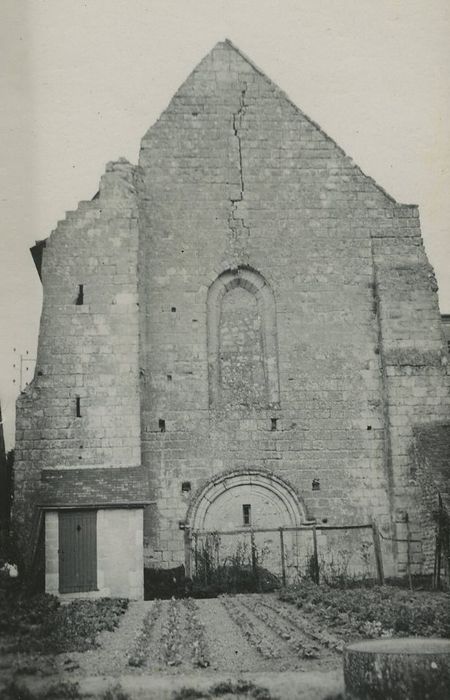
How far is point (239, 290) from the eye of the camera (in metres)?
16.9

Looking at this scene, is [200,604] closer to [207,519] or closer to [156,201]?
[207,519]

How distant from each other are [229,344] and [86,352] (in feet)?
10.5

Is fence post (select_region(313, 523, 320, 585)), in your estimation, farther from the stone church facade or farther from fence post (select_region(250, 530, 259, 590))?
fence post (select_region(250, 530, 259, 590))

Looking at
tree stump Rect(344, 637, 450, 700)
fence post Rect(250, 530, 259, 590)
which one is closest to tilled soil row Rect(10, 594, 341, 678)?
tree stump Rect(344, 637, 450, 700)

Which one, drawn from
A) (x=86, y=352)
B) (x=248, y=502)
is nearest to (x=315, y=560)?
(x=248, y=502)

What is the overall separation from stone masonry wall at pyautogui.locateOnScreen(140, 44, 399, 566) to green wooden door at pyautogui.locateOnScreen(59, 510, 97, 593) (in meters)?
1.67

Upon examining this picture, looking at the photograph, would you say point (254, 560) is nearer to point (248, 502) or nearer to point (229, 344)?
point (248, 502)

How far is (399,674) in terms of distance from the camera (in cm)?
638

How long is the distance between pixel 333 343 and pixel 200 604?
20.9 feet

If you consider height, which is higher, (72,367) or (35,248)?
(35,248)

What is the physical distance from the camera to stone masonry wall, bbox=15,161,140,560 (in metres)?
14.8

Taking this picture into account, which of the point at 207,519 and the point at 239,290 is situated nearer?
the point at 207,519

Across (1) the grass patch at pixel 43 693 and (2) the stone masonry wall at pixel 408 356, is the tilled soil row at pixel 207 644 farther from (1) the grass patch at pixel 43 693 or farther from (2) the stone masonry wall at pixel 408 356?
(2) the stone masonry wall at pixel 408 356

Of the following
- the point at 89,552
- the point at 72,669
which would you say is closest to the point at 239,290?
the point at 89,552
